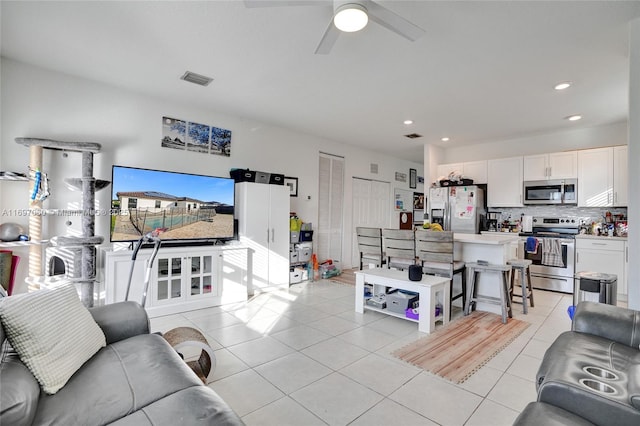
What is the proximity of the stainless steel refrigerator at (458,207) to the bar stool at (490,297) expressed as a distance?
82.0 inches

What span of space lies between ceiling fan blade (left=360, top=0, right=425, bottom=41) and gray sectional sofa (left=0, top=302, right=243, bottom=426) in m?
2.22

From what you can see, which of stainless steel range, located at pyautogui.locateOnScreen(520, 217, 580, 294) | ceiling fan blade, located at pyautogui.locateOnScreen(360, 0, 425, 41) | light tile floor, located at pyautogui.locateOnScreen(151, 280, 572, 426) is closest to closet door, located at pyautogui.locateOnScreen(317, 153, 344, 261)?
light tile floor, located at pyautogui.locateOnScreen(151, 280, 572, 426)

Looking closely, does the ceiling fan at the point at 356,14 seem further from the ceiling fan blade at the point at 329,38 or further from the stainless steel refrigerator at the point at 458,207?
the stainless steel refrigerator at the point at 458,207

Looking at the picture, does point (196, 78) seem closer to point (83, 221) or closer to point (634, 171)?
point (83, 221)

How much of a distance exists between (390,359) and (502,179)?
4.53 metres

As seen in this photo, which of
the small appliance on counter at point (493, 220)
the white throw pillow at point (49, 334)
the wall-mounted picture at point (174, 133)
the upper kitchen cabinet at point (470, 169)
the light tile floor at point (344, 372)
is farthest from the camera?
the upper kitchen cabinet at point (470, 169)

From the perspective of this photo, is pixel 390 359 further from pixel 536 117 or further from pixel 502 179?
pixel 502 179

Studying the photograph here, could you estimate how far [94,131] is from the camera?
3371 mm

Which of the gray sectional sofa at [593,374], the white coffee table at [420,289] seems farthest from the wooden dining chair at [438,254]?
the gray sectional sofa at [593,374]

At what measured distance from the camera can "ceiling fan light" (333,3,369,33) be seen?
1.86 metres

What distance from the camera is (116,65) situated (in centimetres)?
298

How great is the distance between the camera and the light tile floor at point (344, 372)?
1.79m

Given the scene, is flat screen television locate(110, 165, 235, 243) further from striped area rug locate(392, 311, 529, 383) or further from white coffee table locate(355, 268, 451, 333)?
striped area rug locate(392, 311, 529, 383)

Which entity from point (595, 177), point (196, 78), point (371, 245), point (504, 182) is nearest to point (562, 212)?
point (595, 177)
